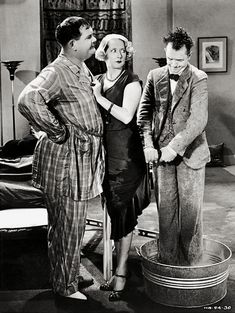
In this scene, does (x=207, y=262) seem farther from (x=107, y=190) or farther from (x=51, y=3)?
(x=51, y=3)

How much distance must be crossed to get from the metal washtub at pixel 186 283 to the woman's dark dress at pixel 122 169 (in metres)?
0.29

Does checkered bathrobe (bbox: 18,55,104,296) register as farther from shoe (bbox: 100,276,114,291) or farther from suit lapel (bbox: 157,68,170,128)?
suit lapel (bbox: 157,68,170,128)

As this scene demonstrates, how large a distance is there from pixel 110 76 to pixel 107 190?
76 cm

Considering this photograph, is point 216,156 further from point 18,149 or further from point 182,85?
point 182,85

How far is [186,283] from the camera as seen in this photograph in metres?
3.49

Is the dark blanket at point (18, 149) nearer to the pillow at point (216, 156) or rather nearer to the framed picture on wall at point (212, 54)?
the pillow at point (216, 156)

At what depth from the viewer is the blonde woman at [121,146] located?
356 centimetres

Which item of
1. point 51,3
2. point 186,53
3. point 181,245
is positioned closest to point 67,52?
point 186,53

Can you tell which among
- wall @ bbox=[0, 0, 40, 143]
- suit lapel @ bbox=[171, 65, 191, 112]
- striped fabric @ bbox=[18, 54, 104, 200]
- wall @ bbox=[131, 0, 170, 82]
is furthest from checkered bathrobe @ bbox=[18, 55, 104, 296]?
wall @ bbox=[131, 0, 170, 82]

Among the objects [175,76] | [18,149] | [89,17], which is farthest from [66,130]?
[89,17]

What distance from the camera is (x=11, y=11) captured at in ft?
28.7

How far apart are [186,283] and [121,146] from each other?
97 centimetres

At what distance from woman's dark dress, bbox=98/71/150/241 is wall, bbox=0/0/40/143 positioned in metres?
5.34

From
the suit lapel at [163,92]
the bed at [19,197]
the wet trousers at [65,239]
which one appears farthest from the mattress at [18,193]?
the suit lapel at [163,92]
